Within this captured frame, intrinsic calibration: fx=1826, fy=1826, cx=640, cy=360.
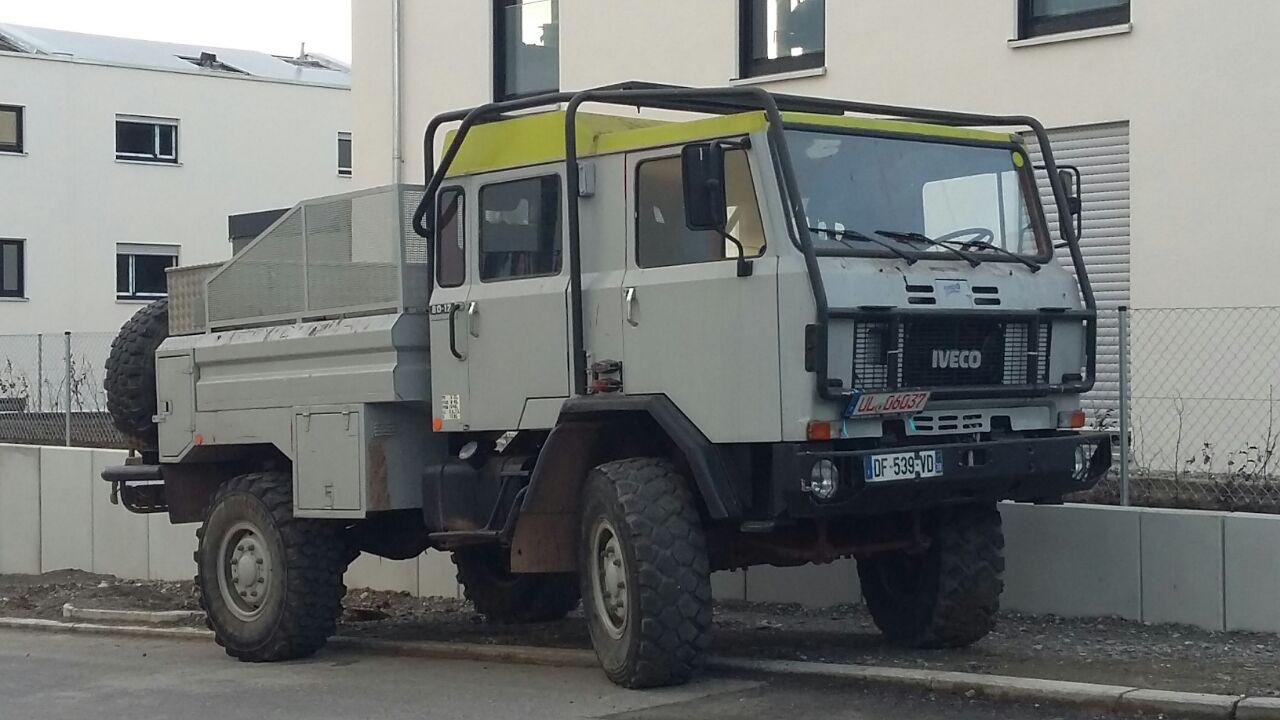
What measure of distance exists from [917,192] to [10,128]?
98.4 ft

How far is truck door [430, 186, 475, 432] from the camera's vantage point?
32.7ft

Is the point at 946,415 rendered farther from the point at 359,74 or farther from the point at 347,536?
the point at 359,74

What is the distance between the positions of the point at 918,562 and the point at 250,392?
4.23m

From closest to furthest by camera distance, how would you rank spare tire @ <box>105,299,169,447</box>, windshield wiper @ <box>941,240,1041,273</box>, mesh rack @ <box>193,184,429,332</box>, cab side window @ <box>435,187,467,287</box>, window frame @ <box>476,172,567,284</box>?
windshield wiper @ <box>941,240,1041,273</box>, window frame @ <box>476,172,567,284</box>, cab side window @ <box>435,187,467,287</box>, mesh rack @ <box>193,184,429,332</box>, spare tire @ <box>105,299,169,447</box>

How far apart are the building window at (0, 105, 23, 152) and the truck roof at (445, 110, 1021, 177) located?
27.9 metres

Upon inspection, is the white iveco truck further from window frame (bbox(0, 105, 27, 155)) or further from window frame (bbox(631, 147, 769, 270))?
window frame (bbox(0, 105, 27, 155))

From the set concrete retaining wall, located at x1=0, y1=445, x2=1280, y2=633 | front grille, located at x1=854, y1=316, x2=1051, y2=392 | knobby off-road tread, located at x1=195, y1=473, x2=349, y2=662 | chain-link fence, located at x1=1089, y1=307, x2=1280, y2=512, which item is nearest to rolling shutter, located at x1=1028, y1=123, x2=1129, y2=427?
chain-link fence, located at x1=1089, y1=307, x2=1280, y2=512

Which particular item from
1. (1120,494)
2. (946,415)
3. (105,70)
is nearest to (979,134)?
(946,415)

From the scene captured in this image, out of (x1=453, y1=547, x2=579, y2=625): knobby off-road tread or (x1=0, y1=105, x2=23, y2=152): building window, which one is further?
(x1=0, y1=105, x2=23, y2=152): building window

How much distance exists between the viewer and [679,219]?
29.5 feet

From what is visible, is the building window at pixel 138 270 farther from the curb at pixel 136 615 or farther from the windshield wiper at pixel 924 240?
the windshield wiper at pixel 924 240

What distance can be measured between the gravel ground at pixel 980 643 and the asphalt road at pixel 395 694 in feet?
2.41

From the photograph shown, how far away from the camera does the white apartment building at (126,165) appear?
117ft

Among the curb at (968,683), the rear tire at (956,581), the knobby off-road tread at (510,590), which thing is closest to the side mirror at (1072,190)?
the rear tire at (956,581)
